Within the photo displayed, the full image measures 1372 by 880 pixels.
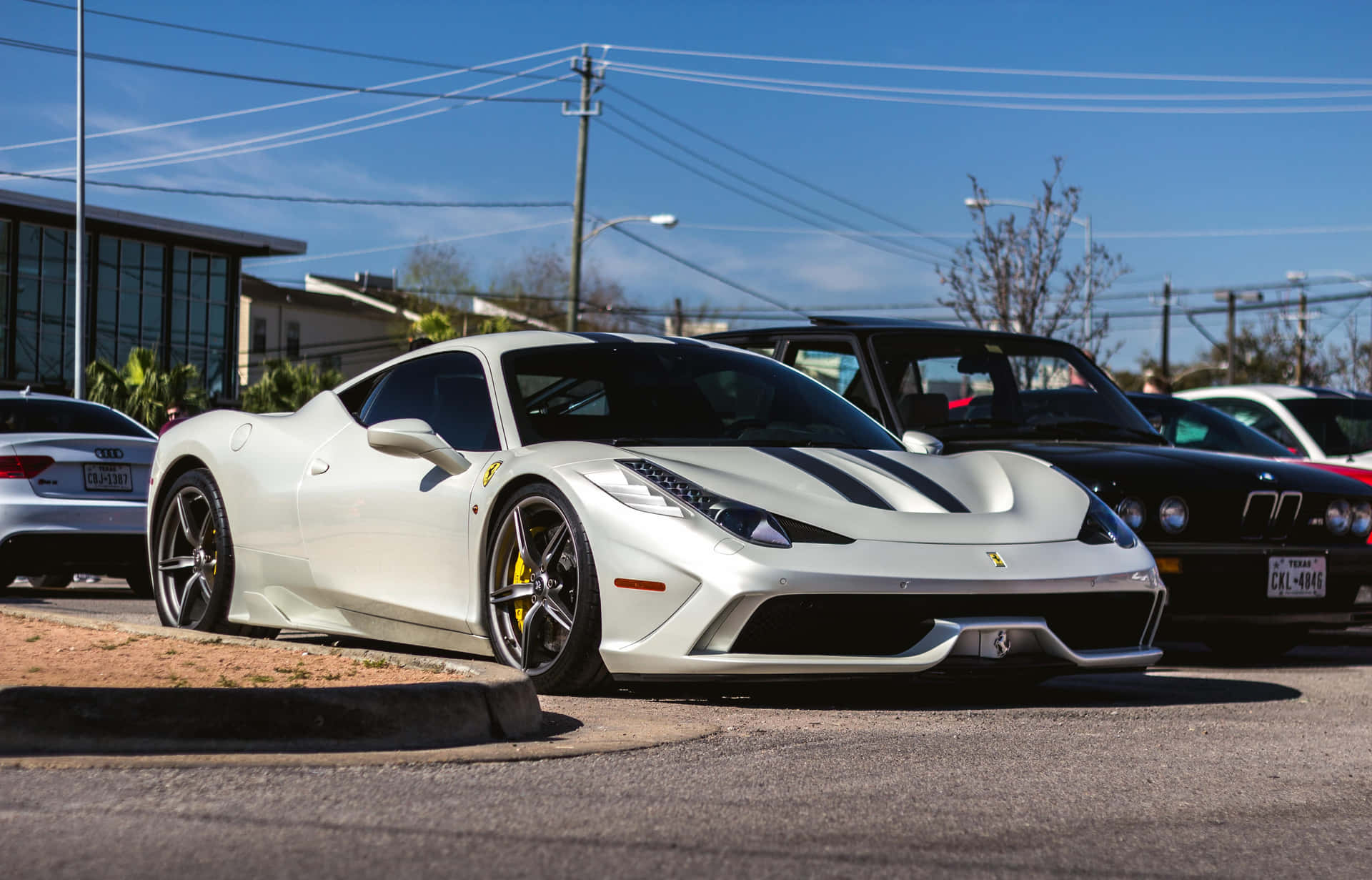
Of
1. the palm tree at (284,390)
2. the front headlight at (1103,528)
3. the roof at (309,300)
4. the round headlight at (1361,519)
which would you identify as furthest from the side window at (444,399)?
the roof at (309,300)

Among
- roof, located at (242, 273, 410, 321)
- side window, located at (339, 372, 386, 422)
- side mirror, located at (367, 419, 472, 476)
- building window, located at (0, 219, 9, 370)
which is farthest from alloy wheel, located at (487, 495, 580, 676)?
roof, located at (242, 273, 410, 321)

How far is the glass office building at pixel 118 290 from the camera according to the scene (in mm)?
40156

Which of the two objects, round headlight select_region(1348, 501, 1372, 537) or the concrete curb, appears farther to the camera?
round headlight select_region(1348, 501, 1372, 537)

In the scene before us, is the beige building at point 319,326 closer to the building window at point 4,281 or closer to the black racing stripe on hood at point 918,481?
the building window at point 4,281

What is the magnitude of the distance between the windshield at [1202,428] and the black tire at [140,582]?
21.5 ft

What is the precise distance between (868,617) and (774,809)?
4.89 feet

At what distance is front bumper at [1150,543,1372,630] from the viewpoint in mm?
6957

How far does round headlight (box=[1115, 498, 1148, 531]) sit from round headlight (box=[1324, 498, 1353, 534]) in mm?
1065

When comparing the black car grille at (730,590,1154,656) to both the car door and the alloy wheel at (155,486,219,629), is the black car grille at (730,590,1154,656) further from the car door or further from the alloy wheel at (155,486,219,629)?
the alloy wheel at (155,486,219,629)

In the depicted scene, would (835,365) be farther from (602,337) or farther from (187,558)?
(187,558)

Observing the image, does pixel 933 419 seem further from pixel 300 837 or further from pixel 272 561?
pixel 300 837

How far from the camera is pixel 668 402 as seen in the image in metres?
5.96

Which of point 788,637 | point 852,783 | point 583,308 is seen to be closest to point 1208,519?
point 788,637

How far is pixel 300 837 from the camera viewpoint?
3002 mm
